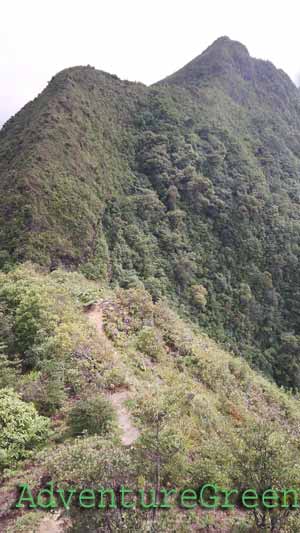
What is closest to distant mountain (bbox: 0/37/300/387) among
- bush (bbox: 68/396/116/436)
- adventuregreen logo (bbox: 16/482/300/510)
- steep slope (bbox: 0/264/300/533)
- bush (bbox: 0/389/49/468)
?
steep slope (bbox: 0/264/300/533)

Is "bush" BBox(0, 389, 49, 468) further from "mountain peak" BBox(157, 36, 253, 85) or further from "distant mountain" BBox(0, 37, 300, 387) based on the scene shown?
"mountain peak" BBox(157, 36, 253, 85)

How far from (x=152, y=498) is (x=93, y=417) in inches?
122

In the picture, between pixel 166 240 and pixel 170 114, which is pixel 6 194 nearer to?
pixel 166 240

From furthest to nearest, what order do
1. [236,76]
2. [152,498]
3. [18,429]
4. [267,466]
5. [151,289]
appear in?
[236,76], [151,289], [18,429], [267,466], [152,498]

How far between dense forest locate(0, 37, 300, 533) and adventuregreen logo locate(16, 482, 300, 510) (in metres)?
0.18

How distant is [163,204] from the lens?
45.5 metres

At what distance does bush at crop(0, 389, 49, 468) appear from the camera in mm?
8062

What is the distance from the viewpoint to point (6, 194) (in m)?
27.6

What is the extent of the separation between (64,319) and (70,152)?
26951 millimetres

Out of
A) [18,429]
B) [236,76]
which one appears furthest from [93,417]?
[236,76]

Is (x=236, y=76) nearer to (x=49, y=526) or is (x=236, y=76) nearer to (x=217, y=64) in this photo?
(x=217, y=64)

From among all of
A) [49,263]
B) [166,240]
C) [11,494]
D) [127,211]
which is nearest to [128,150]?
[127,211]

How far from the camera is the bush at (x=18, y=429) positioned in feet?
26.5

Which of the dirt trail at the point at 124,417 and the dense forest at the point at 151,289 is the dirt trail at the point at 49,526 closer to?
the dense forest at the point at 151,289
